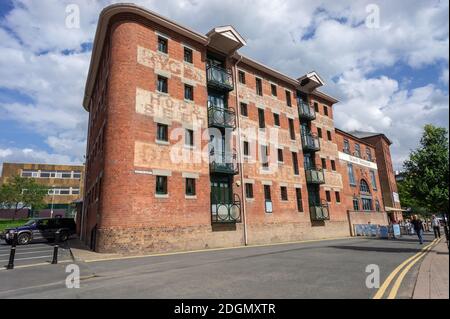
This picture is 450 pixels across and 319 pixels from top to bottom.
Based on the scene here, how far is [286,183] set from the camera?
2444cm

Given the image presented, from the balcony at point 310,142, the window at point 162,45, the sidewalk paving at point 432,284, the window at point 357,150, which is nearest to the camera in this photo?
the sidewalk paving at point 432,284

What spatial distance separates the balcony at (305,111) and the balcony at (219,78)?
376 inches

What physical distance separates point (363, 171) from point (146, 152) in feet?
106

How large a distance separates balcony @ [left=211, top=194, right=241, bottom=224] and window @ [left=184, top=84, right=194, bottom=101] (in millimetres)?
7160

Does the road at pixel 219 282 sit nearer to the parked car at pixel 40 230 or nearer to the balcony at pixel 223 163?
the balcony at pixel 223 163

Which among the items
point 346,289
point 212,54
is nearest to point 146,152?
point 212,54

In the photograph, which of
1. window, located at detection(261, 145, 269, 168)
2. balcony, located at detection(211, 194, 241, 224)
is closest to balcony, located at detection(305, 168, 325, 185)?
window, located at detection(261, 145, 269, 168)

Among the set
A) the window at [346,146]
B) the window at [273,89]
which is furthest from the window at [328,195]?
the window at [273,89]

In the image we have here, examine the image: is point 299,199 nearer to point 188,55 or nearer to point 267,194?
point 267,194

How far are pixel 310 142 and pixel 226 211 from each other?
13.6 m

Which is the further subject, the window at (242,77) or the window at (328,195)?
the window at (328,195)

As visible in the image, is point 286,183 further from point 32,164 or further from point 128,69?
point 32,164

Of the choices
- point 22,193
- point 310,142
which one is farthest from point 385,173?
point 22,193

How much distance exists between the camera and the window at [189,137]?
60.6 feet
